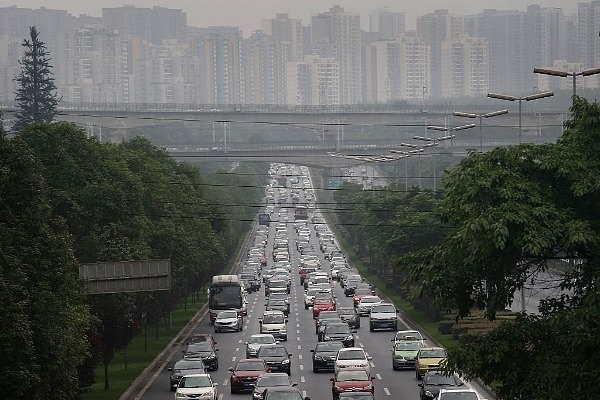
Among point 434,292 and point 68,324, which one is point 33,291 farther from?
point 434,292

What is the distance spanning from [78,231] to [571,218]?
28.9 metres

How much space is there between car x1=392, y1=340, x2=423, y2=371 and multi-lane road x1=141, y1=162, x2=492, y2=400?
0.34 m

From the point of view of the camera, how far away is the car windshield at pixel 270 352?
5328cm

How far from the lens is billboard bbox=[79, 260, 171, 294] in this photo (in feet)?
158

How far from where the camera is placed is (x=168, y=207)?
73.8 metres

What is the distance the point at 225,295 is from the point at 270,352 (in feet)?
93.0

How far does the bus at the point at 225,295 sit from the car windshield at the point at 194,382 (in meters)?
36.3

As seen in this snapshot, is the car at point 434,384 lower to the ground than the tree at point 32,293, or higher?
lower

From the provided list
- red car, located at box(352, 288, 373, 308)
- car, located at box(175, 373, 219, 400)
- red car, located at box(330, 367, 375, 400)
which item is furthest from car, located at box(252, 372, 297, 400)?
red car, located at box(352, 288, 373, 308)

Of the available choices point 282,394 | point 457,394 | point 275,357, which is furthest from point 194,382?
point 457,394

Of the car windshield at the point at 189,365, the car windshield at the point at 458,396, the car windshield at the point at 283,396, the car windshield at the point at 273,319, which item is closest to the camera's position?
the car windshield at the point at 458,396

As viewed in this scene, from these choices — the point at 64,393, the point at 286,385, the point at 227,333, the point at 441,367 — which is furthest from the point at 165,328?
the point at 441,367

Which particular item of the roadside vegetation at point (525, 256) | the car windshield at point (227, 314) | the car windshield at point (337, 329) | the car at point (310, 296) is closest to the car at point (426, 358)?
the car windshield at point (337, 329)

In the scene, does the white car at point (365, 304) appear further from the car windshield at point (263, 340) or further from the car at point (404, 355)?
the car at point (404, 355)
